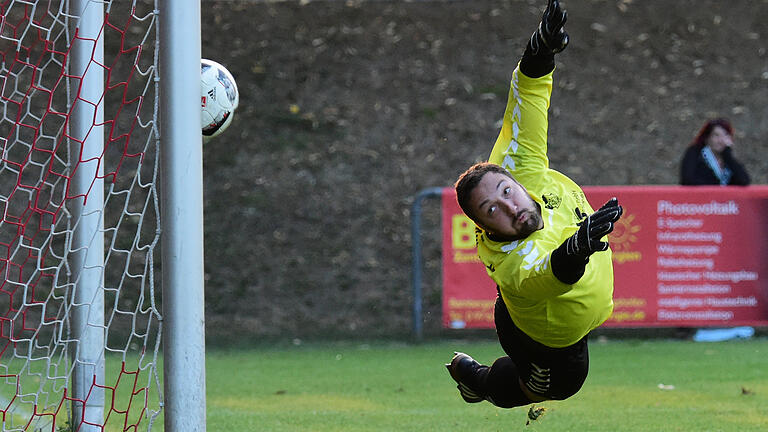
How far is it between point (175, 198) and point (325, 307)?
23.8ft

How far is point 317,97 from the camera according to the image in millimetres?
11469

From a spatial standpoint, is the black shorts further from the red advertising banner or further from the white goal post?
the red advertising banner

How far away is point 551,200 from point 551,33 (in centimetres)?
69

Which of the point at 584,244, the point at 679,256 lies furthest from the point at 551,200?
the point at 679,256

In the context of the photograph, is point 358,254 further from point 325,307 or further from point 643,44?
point 643,44

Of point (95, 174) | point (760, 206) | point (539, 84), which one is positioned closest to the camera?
point (539, 84)

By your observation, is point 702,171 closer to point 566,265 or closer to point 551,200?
point 551,200

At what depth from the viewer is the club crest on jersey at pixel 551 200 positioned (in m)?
4.60

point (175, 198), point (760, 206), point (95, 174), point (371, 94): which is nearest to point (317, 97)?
point (371, 94)

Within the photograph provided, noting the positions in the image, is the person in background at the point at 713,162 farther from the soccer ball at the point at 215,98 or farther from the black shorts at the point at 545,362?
the soccer ball at the point at 215,98

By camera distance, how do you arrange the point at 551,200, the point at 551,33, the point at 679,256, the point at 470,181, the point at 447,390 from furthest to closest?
1. the point at 679,256
2. the point at 447,390
3. the point at 551,200
4. the point at 551,33
5. the point at 470,181

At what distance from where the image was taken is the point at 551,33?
445 cm

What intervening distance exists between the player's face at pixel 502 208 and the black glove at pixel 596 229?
1.69 ft

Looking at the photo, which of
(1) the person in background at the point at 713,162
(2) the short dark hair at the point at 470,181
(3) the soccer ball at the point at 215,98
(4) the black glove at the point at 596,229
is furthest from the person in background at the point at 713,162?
(4) the black glove at the point at 596,229
